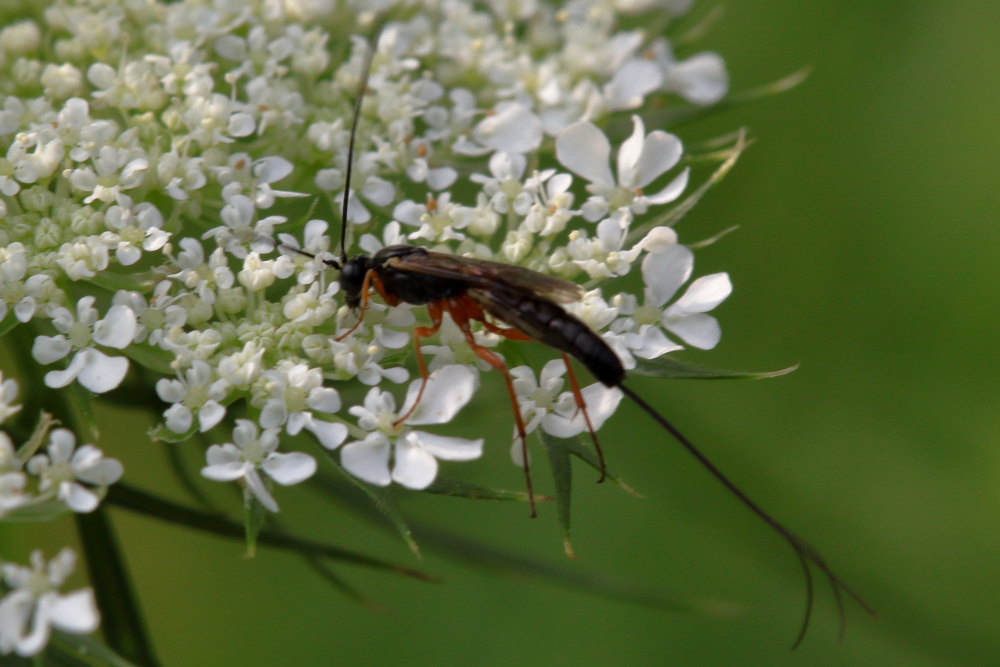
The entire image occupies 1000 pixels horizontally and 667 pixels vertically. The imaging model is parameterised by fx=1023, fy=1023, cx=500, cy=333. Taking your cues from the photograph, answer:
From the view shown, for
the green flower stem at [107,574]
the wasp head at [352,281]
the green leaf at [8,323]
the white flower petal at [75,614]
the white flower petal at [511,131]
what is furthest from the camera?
the white flower petal at [511,131]

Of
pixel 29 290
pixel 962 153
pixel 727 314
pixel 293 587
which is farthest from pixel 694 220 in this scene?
pixel 29 290

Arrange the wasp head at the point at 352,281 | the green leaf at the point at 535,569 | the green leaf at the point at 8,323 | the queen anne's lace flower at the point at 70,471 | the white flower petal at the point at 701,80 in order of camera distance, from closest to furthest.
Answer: the queen anne's lace flower at the point at 70,471 → the green leaf at the point at 8,323 → the wasp head at the point at 352,281 → the green leaf at the point at 535,569 → the white flower petal at the point at 701,80

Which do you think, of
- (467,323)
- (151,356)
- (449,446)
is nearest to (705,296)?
(467,323)

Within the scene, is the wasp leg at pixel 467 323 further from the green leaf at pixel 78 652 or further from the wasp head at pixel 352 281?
the green leaf at pixel 78 652

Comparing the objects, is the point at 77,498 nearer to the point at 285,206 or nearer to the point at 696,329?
the point at 285,206

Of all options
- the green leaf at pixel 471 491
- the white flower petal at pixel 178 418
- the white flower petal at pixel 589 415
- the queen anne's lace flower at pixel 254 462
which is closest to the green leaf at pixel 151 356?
the white flower petal at pixel 178 418

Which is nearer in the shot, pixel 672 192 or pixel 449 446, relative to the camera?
pixel 449 446

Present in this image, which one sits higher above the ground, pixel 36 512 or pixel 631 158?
pixel 631 158
